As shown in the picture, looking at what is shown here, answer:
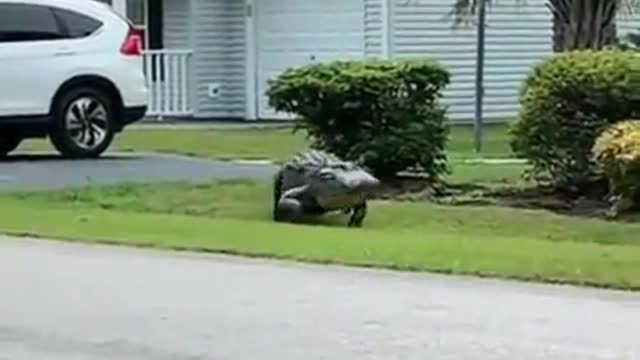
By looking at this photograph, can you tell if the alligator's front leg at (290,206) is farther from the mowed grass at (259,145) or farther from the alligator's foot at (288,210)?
the mowed grass at (259,145)

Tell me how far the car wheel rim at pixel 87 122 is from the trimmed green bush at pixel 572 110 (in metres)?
6.31

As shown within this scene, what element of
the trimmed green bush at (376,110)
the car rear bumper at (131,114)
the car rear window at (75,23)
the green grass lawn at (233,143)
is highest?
Result: the car rear window at (75,23)

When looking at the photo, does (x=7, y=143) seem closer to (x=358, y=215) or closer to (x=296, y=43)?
(x=358, y=215)

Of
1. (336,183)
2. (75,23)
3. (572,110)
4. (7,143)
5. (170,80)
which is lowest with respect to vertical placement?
(170,80)

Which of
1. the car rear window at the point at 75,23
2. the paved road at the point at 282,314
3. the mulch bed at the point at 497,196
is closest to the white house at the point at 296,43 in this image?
the car rear window at the point at 75,23

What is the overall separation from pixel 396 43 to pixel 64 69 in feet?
35.9

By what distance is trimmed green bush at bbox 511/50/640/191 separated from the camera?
57.8 ft

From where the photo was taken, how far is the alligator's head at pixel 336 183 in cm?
1628

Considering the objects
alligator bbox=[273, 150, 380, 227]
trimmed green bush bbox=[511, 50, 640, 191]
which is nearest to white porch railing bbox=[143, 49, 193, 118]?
trimmed green bush bbox=[511, 50, 640, 191]

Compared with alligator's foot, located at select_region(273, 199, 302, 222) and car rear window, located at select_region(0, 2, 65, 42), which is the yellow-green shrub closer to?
alligator's foot, located at select_region(273, 199, 302, 222)

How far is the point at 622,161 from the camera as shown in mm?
16562

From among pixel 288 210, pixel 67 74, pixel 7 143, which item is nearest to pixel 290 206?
pixel 288 210

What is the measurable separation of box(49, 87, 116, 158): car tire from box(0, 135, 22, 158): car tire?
0.69m

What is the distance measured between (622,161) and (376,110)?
3226 mm
